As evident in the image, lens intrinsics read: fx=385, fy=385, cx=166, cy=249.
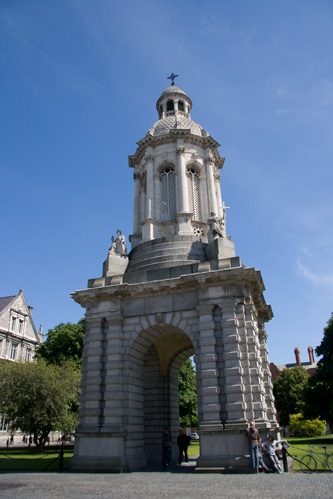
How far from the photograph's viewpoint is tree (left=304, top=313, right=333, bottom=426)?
1356 inches

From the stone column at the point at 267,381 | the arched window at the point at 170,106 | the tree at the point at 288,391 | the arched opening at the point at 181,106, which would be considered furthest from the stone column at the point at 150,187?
the tree at the point at 288,391

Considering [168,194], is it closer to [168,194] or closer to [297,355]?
[168,194]

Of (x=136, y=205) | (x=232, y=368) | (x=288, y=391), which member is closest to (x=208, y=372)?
(x=232, y=368)

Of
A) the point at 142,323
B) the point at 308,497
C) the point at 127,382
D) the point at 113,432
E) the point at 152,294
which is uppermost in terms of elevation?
the point at 152,294

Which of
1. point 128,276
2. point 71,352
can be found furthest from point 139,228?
point 71,352

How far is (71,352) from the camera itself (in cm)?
4553

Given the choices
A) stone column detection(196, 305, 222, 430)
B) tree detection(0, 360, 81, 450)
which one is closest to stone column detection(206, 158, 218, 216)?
stone column detection(196, 305, 222, 430)

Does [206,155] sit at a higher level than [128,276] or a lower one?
higher

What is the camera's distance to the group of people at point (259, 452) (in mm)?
15344

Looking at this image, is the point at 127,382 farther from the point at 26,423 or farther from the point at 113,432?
the point at 26,423

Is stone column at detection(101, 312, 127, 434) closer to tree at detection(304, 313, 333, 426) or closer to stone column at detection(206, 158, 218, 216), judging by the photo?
stone column at detection(206, 158, 218, 216)

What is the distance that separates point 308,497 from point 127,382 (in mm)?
10459

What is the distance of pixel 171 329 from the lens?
2114cm

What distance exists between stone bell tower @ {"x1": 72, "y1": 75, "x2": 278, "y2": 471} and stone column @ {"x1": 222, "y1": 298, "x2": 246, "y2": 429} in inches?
1.7
